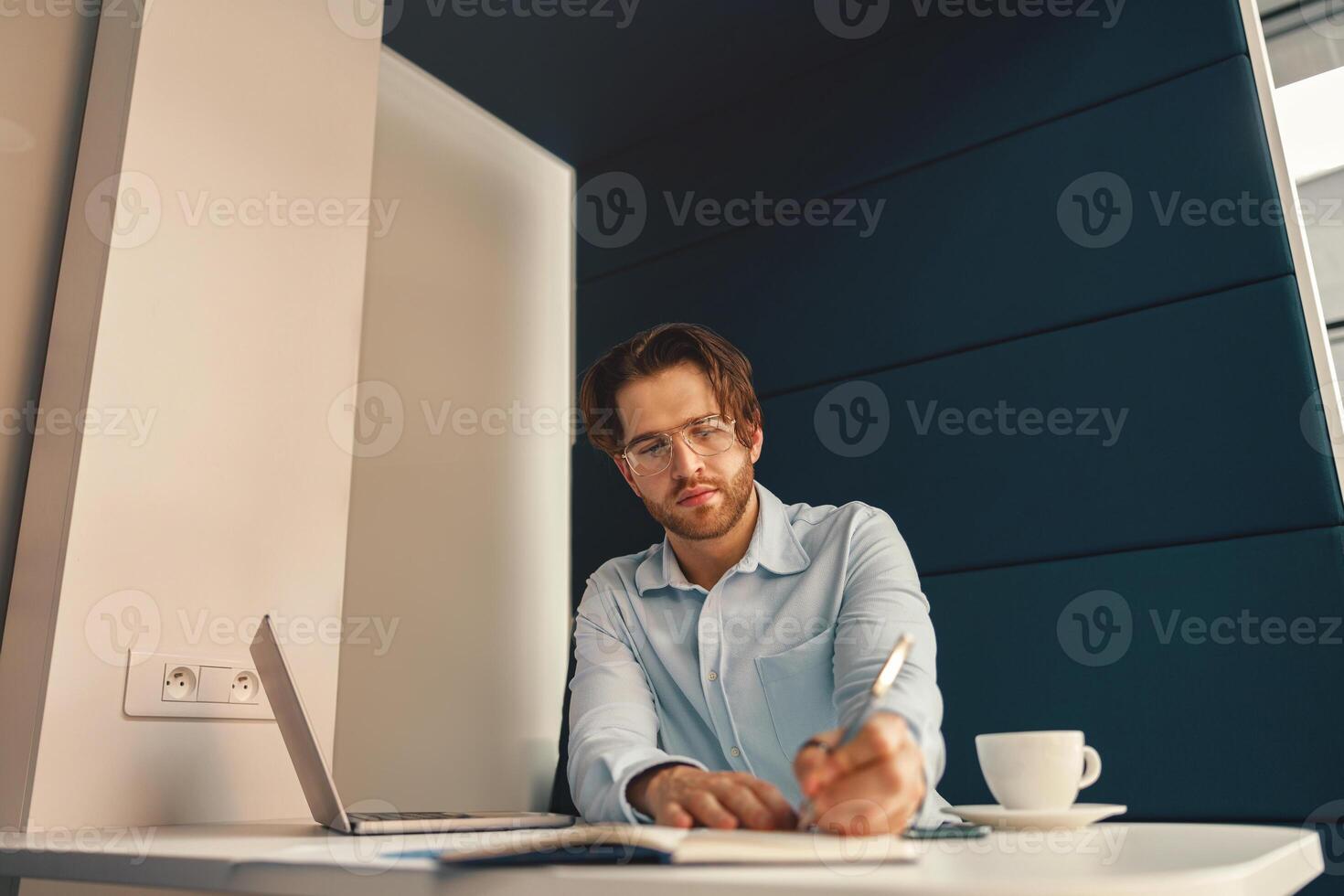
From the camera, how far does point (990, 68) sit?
1.99 meters

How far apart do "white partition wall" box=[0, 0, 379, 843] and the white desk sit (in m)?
0.38

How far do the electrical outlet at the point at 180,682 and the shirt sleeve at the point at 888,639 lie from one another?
0.90 m

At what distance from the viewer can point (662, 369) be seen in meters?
1.52

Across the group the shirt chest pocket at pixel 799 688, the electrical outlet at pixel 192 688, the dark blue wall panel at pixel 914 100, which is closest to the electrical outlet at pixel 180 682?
the electrical outlet at pixel 192 688

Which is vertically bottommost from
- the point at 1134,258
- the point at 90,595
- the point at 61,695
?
the point at 61,695

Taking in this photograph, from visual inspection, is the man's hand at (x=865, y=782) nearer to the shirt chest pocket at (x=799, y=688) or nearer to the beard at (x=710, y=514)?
the shirt chest pocket at (x=799, y=688)

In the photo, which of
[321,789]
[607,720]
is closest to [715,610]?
[607,720]

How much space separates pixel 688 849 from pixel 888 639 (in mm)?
619

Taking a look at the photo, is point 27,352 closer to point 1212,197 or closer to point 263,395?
point 263,395

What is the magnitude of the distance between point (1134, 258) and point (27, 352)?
1.84m

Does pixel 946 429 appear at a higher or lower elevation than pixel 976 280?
lower

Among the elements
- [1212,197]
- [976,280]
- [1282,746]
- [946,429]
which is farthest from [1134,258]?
[1282,746]

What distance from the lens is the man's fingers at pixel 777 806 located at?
71 cm

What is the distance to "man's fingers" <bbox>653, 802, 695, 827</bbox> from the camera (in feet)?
2.49
